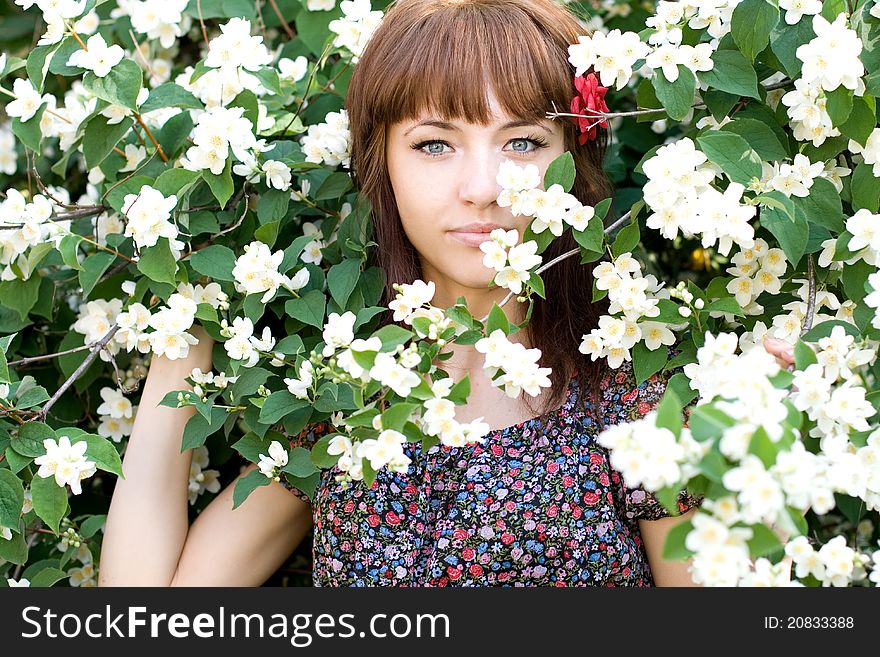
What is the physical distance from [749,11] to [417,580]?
961 mm

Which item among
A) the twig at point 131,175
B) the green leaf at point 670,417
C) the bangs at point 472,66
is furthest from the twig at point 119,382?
the green leaf at point 670,417

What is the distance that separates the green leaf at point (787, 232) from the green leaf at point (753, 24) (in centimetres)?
23

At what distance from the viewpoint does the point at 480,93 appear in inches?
59.3

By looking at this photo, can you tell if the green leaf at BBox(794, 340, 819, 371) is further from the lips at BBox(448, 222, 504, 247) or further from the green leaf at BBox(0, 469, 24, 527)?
the green leaf at BBox(0, 469, 24, 527)

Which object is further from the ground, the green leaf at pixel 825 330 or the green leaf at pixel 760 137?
the green leaf at pixel 760 137

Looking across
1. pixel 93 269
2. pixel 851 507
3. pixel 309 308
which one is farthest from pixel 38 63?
pixel 851 507

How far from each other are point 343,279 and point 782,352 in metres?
0.68

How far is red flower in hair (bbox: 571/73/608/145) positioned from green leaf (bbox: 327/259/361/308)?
0.42m

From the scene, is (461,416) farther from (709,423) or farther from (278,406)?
(709,423)

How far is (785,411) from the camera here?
3.20 ft

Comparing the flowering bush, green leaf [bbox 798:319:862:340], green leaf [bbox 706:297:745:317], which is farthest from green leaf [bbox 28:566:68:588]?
green leaf [bbox 798:319:862:340]

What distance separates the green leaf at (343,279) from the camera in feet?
5.35

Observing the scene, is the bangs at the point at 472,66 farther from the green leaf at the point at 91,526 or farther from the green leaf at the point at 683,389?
the green leaf at the point at 91,526
